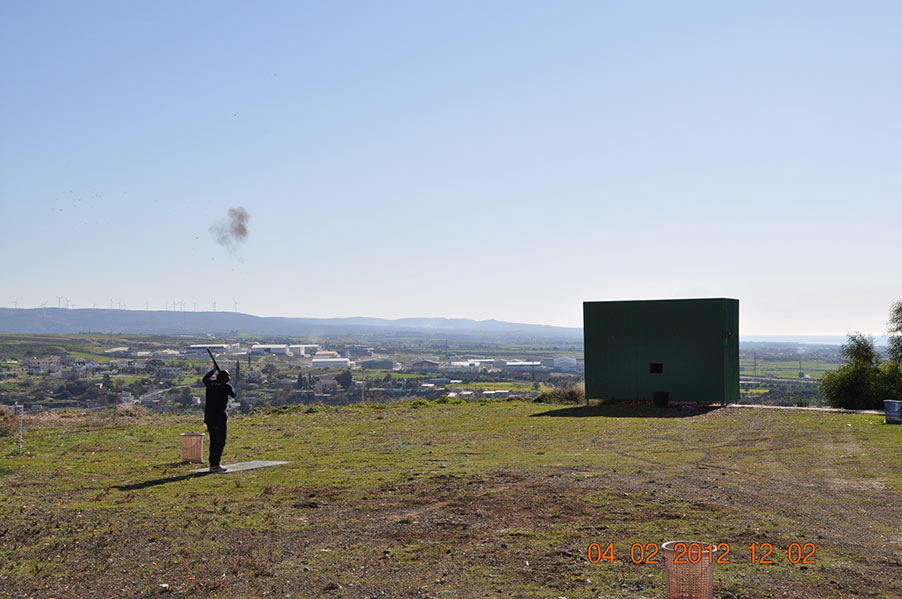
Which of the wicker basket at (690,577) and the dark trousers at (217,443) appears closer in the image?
the wicker basket at (690,577)

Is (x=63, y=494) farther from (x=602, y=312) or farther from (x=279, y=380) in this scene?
(x=279, y=380)

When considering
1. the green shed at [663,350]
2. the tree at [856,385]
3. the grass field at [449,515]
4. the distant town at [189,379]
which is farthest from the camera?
the distant town at [189,379]

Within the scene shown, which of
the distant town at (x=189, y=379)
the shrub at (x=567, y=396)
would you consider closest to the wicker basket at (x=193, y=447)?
the distant town at (x=189, y=379)

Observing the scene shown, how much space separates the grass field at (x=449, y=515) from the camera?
8.12m

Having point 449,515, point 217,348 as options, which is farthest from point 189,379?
point 449,515

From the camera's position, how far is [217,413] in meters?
16.3

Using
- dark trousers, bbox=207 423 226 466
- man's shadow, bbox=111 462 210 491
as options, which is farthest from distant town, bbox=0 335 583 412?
man's shadow, bbox=111 462 210 491

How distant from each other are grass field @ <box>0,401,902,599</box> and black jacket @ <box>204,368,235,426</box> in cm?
118

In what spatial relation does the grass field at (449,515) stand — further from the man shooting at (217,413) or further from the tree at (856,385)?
the tree at (856,385)

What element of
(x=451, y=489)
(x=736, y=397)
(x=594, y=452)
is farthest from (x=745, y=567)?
(x=736, y=397)

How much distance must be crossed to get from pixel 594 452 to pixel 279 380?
189ft

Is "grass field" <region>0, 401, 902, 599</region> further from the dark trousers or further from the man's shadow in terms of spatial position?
the dark trousers

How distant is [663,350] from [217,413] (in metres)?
19.3

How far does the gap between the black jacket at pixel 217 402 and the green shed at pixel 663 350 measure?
724 inches
